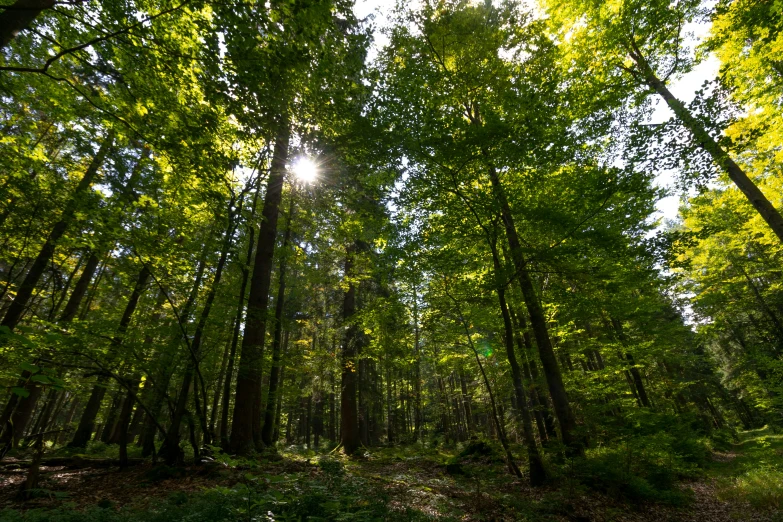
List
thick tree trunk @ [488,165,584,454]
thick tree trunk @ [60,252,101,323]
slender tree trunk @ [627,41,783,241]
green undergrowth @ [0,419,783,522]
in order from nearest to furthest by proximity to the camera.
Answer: green undergrowth @ [0,419,783,522] < slender tree trunk @ [627,41,783,241] < thick tree trunk @ [488,165,584,454] < thick tree trunk @ [60,252,101,323]

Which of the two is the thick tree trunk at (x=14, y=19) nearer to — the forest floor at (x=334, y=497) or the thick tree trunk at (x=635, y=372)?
the forest floor at (x=334, y=497)

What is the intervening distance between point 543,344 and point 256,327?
847 centimetres

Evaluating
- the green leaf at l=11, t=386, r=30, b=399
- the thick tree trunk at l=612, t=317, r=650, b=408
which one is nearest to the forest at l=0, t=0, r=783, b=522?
the green leaf at l=11, t=386, r=30, b=399

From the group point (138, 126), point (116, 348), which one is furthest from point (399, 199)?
point (116, 348)

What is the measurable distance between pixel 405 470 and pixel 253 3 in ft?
43.2

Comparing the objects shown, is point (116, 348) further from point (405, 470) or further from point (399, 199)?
point (405, 470)

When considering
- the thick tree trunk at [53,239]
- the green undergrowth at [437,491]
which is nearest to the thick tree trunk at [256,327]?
the green undergrowth at [437,491]

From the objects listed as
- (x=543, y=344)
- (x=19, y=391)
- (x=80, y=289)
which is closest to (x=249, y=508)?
(x=19, y=391)

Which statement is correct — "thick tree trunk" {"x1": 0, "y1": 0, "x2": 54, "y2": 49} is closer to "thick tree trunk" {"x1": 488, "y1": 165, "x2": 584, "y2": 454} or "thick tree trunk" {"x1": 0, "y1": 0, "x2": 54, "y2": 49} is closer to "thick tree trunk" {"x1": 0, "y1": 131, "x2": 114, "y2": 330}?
"thick tree trunk" {"x1": 0, "y1": 131, "x2": 114, "y2": 330}

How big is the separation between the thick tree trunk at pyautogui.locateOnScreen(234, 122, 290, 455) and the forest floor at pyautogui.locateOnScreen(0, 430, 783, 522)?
1144mm

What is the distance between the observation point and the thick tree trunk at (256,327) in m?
9.19

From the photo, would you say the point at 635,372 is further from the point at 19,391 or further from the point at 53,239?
the point at 53,239

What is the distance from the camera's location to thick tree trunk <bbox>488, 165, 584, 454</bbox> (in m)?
8.77

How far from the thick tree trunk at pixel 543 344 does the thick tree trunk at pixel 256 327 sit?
19.5ft
